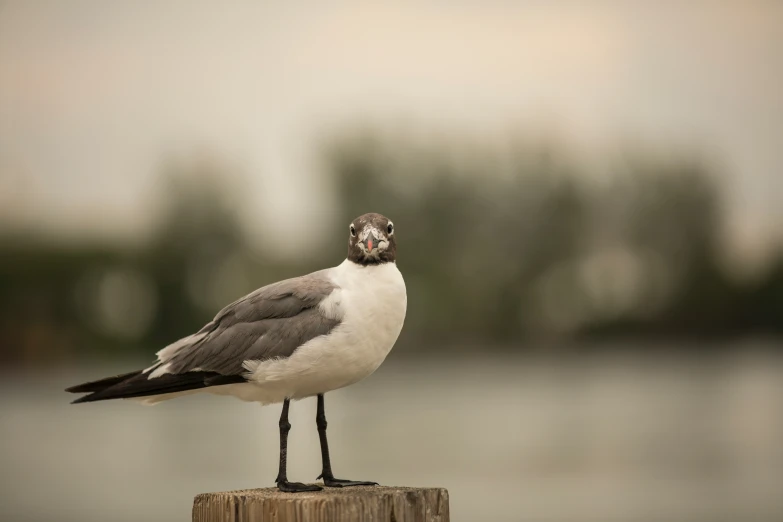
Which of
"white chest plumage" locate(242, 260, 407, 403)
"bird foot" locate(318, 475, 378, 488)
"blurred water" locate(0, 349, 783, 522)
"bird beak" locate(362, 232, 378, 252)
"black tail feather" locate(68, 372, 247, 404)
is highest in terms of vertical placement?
"bird beak" locate(362, 232, 378, 252)

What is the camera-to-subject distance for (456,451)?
115 feet

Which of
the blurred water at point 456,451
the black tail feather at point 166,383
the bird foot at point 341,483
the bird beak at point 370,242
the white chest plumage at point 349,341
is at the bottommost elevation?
the blurred water at point 456,451

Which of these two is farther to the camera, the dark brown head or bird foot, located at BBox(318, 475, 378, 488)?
the dark brown head

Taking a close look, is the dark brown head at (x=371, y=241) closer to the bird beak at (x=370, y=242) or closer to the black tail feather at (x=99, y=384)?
the bird beak at (x=370, y=242)

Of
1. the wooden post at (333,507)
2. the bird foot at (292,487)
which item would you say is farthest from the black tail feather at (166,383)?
the wooden post at (333,507)

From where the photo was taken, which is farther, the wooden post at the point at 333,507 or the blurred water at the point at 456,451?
the blurred water at the point at 456,451

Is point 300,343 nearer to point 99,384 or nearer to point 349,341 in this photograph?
point 349,341

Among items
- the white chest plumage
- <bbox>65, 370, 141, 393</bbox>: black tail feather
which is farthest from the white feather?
<bbox>65, 370, 141, 393</bbox>: black tail feather

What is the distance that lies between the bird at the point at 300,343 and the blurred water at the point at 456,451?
65.2 feet

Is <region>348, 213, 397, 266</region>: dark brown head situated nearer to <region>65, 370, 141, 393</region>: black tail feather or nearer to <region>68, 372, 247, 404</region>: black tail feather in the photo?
<region>68, 372, 247, 404</region>: black tail feather

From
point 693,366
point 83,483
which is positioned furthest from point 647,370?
point 83,483

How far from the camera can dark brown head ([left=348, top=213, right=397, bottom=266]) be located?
7.66 metres

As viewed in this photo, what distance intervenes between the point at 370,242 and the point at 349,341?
0.70m

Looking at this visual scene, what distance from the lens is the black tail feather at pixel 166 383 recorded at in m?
7.75
